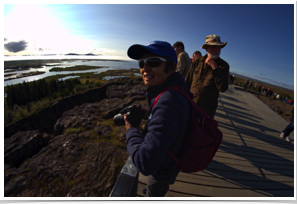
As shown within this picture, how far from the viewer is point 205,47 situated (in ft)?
8.84

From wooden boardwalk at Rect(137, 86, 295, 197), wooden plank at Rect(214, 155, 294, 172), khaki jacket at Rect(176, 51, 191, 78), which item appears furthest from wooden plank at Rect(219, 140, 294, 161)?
khaki jacket at Rect(176, 51, 191, 78)

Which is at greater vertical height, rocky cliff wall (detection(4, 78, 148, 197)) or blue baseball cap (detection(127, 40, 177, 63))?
blue baseball cap (detection(127, 40, 177, 63))

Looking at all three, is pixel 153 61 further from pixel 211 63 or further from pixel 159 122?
pixel 211 63

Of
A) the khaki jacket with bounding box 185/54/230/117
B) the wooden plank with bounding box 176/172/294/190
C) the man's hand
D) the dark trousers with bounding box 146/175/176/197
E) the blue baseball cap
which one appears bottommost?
the wooden plank with bounding box 176/172/294/190

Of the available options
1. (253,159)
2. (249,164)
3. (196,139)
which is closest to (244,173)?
(249,164)

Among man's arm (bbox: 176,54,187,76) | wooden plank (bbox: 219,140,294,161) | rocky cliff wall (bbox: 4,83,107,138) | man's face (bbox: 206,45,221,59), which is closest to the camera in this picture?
man's face (bbox: 206,45,221,59)

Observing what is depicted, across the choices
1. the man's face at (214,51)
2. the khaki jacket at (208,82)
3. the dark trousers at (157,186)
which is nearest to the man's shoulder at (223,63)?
the khaki jacket at (208,82)

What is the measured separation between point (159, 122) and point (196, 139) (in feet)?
1.58

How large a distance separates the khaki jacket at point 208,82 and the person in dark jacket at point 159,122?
171 centimetres

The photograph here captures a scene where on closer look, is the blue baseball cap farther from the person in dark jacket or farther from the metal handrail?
the metal handrail

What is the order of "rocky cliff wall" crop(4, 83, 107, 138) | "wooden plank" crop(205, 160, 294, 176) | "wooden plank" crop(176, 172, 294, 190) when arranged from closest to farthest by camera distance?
"wooden plank" crop(176, 172, 294, 190)
"wooden plank" crop(205, 160, 294, 176)
"rocky cliff wall" crop(4, 83, 107, 138)

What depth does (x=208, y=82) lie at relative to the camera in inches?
109

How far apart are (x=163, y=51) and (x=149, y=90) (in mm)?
Answer: 429

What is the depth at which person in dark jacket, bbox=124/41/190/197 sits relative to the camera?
934 mm
